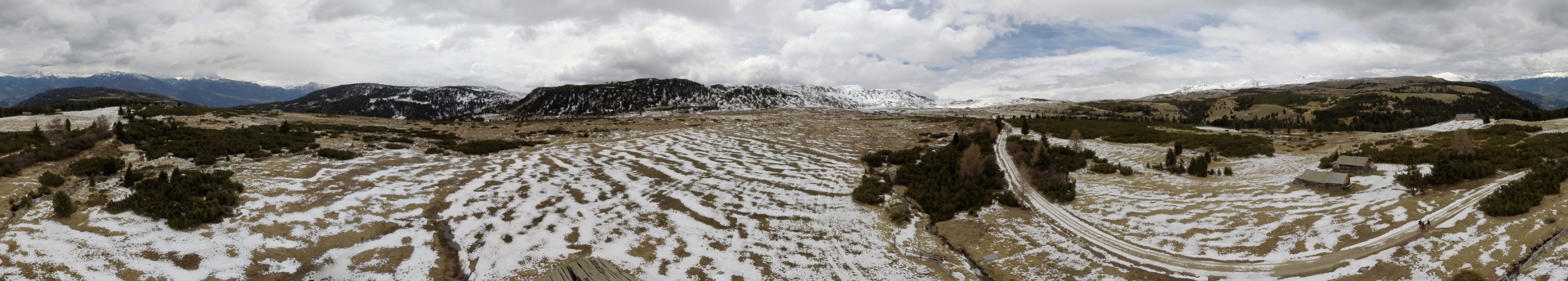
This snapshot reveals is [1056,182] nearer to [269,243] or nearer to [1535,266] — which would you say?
[1535,266]

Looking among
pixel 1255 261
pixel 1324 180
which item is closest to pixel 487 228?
pixel 1255 261

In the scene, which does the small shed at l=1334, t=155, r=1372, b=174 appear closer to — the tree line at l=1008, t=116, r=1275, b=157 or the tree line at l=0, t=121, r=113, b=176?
the tree line at l=1008, t=116, r=1275, b=157

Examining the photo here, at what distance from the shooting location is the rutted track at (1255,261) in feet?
55.8

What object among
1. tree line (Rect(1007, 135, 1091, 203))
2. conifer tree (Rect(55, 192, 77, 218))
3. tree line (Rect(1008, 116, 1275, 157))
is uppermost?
tree line (Rect(1008, 116, 1275, 157))

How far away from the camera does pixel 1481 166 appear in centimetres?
2445

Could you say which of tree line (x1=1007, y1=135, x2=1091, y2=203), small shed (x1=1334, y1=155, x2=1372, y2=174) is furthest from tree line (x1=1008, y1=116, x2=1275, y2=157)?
small shed (x1=1334, y1=155, x2=1372, y2=174)

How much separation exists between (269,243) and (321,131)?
27594mm

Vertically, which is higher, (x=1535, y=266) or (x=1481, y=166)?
(x=1481, y=166)

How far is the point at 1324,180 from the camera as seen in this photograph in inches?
1005

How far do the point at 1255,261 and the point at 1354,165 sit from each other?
1697cm

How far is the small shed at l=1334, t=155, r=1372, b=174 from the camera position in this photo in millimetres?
27875

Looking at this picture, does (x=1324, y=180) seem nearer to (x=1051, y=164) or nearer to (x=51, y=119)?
(x=1051, y=164)

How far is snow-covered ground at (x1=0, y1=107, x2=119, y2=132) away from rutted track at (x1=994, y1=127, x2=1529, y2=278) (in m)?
50.3

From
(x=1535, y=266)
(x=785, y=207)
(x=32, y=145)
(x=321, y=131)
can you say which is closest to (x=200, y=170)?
(x=32, y=145)
